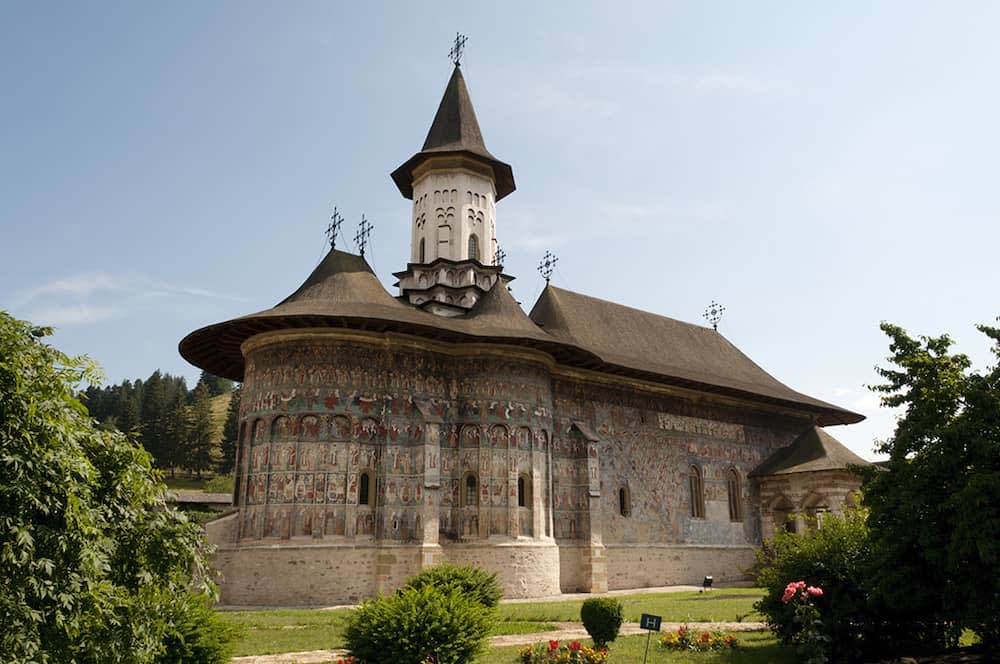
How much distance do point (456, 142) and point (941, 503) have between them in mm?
21494

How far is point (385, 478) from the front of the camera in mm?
19562

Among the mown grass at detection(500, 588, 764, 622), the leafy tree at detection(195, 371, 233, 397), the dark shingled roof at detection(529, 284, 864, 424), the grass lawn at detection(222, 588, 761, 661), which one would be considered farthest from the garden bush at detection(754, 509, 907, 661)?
the leafy tree at detection(195, 371, 233, 397)

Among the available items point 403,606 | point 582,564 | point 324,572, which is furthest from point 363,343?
point 403,606

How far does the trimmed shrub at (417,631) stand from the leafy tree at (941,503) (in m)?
5.16

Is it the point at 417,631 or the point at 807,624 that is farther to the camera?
the point at 807,624

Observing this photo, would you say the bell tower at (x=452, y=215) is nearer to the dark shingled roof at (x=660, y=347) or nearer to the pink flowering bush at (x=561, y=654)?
the dark shingled roof at (x=660, y=347)

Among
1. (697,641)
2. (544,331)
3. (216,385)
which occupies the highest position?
(216,385)

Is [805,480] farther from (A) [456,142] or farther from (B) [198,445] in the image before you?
(B) [198,445]

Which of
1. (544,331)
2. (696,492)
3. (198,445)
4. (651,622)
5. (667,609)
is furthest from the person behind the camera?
(198,445)

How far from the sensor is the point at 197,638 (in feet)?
25.4

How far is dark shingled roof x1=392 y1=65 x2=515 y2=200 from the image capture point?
2727 centimetres

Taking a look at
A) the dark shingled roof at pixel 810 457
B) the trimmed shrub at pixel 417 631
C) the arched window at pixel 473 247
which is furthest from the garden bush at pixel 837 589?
the arched window at pixel 473 247

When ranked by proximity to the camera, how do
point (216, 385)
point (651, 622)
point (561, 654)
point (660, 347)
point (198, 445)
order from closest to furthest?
point (651, 622)
point (561, 654)
point (660, 347)
point (198, 445)
point (216, 385)

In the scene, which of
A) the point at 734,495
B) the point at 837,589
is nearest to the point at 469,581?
the point at 837,589
